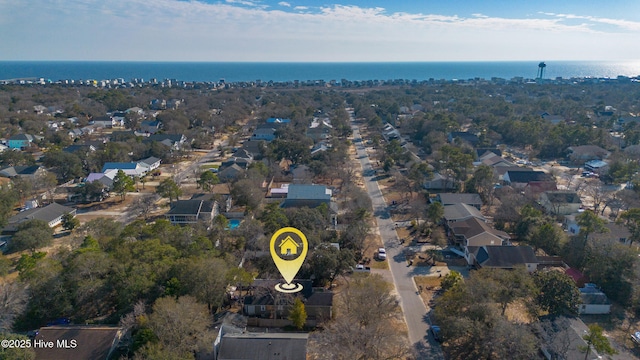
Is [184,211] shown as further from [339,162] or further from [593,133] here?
[593,133]

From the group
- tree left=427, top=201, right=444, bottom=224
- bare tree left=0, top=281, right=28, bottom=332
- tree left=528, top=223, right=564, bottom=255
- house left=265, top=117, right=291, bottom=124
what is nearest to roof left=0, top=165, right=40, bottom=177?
bare tree left=0, top=281, right=28, bottom=332

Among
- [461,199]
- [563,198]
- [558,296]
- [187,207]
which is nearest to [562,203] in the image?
[563,198]

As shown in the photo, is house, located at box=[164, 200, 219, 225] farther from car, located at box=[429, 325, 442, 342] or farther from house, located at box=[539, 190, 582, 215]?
house, located at box=[539, 190, 582, 215]

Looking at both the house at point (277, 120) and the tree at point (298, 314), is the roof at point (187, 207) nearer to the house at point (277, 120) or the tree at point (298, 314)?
the tree at point (298, 314)

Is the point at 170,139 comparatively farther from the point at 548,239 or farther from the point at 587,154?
the point at 587,154

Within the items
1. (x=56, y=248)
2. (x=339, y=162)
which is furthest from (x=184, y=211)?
(x=339, y=162)

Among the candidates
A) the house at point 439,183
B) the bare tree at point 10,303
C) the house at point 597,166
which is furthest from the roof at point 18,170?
the house at point 597,166
